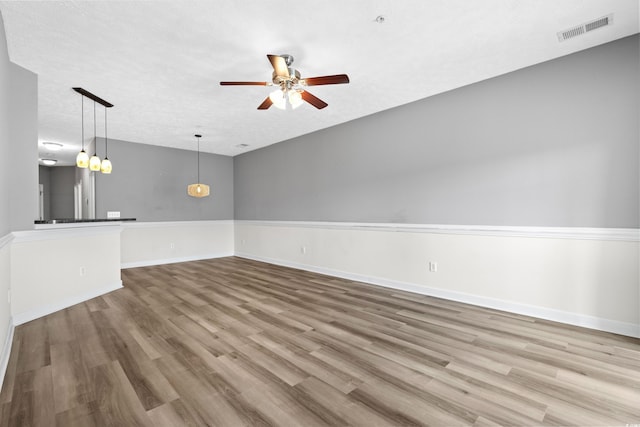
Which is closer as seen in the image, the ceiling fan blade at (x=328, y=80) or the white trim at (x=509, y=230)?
the ceiling fan blade at (x=328, y=80)

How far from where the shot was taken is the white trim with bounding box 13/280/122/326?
3238 millimetres

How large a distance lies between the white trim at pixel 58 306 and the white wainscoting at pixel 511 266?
3.64 meters

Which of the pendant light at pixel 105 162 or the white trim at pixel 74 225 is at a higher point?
the pendant light at pixel 105 162

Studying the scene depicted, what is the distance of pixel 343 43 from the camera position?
9.43ft

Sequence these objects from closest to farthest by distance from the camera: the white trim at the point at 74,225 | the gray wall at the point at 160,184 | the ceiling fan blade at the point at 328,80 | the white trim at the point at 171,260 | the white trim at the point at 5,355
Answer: the white trim at the point at 5,355
the ceiling fan blade at the point at 328,80
the white trim at the point at 74,225
the gray wall at the point at 160,184
the white trim at the point at 171,260

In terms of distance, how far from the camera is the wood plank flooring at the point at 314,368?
1.75 meters

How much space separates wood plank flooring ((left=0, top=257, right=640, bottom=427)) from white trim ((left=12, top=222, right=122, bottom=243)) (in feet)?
3.09

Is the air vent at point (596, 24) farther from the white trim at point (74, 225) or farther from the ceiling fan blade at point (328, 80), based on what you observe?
the white trim at point (74, 225)

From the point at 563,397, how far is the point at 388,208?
10.2 ft

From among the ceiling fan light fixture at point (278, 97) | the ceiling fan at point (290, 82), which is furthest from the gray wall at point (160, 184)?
the ceiling fan light fixture at point (278, 97)

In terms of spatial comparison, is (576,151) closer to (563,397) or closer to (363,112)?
(563,397)

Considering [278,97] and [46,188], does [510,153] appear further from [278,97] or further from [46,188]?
[46,188]

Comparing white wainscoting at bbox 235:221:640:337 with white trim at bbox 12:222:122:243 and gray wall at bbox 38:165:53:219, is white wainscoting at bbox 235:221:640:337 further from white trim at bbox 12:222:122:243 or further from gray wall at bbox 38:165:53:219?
gray wall at bbox 38:165:53:219

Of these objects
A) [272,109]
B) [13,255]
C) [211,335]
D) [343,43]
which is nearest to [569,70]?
[343,43]
